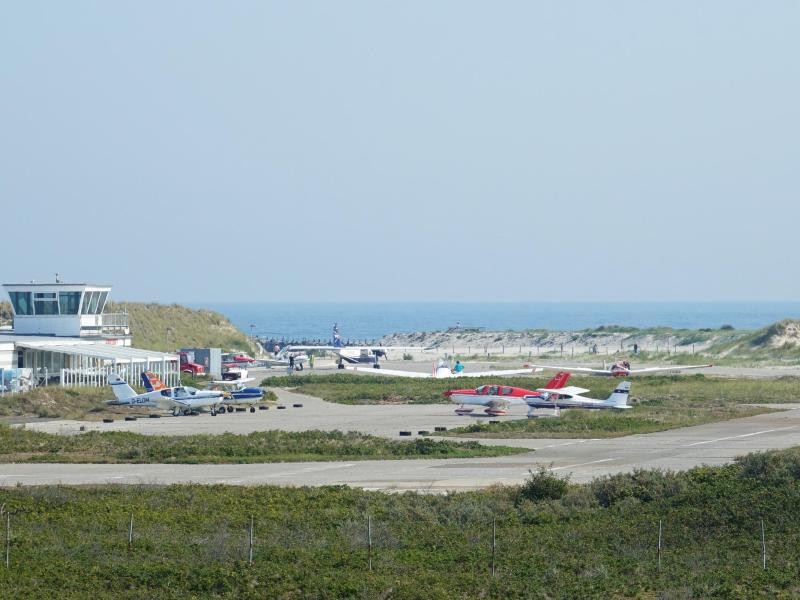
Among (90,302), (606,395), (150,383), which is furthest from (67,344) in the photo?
(606,395)

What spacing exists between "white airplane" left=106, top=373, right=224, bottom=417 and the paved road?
19.8 feet

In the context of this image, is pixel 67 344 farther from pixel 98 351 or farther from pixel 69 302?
pixel 69 302

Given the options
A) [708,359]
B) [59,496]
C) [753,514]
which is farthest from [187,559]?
[708,359]

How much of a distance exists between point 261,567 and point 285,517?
638 centimetres

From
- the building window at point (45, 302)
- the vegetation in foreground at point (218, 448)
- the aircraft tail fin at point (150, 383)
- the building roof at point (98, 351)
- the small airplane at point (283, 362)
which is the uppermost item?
the building window at point (45, 302)

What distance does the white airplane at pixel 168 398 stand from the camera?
6569cm

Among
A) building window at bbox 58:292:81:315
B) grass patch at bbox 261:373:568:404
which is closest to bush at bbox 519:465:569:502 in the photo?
grass patch at bbox 261:373:568:404

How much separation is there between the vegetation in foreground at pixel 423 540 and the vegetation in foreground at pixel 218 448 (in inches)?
413

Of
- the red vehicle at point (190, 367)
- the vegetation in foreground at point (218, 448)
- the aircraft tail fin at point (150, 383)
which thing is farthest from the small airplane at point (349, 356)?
the vegetation in foreground at point (218, 448)

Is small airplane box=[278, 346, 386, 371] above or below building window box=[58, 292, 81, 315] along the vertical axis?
below

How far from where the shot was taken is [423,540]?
26.3 meters

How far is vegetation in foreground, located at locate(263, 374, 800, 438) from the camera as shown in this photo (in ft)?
183

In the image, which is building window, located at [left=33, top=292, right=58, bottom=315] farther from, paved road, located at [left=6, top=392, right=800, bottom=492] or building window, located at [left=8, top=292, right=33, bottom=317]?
paved road, located at [left=6, top=392, right=800, bottom=492]

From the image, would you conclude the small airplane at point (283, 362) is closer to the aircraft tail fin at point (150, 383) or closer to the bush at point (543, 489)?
the aircraft tail fin at point (150, 383)
